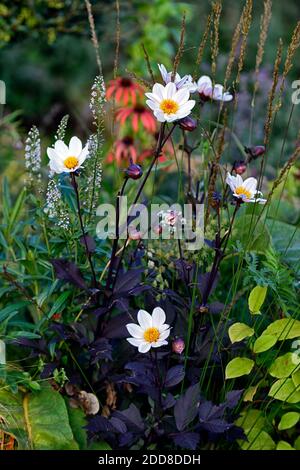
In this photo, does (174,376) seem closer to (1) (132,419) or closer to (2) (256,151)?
(1) (132,419)

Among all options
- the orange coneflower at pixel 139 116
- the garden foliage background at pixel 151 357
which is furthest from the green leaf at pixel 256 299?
the orange coneflower at pixel 139 116

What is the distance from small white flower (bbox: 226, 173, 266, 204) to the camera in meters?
1.44

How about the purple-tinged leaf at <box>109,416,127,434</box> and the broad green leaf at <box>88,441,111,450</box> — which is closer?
the purple-tinged leaf at <box>109,416,127,434</box>

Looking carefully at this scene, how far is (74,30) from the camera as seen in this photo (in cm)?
325

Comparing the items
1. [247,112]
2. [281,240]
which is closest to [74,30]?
[247,112]

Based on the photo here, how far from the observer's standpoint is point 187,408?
4.86 ft

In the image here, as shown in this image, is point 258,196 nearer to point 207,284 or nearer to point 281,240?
point 207,284

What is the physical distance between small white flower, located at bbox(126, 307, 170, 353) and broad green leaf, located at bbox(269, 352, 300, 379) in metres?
0.26

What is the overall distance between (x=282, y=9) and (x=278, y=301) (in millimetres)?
5407

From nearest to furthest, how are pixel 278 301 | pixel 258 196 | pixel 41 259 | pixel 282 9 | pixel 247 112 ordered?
pixel 258 196 < pixel 278 301 < pixel 41 259 < pixel 247 112 < pixel 282 9

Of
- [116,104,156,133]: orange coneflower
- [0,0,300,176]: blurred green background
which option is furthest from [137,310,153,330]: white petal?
[0,0,300,176]: blurred green background

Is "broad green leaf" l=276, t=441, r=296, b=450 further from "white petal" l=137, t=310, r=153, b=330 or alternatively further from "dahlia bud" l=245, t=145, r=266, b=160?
"dahlia bud" l=245, t=145, r=266, b=160

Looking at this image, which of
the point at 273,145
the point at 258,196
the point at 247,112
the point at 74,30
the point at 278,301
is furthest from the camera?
the point at 273,145

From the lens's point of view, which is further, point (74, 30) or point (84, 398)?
point (74, 30)
